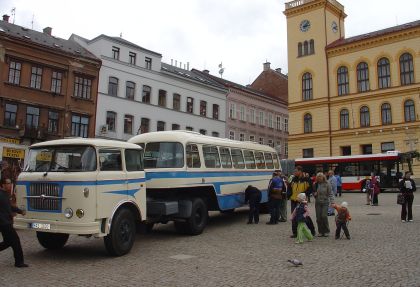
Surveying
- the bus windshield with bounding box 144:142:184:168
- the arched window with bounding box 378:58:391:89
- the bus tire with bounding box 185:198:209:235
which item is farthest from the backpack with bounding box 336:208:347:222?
the arched window with bounding box 378:58:391:89

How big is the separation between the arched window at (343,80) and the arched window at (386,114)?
181 inches

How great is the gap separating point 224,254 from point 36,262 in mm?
4197

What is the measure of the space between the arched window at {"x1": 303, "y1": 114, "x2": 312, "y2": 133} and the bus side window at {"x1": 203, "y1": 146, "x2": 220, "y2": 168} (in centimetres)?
3789

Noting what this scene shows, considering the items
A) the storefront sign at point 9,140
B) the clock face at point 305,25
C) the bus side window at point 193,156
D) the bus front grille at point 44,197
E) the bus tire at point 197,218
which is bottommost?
the bus tire at point 197,218

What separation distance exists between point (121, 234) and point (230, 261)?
8.62 feet

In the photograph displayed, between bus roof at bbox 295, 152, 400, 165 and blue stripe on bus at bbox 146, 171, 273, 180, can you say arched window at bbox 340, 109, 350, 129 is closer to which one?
bus roof at bbox 295, 152, 400, 165

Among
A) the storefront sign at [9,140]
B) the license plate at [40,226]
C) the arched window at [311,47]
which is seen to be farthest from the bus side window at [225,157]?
the arched window at [311,47]

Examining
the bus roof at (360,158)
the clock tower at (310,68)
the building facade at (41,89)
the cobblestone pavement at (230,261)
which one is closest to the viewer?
the cobblestone pavement at (230,261)

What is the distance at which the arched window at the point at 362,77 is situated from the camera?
4666cm

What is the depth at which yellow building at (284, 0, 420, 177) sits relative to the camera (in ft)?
143

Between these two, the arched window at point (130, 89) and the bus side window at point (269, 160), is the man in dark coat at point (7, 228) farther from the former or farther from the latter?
the arched window at point (130, 89)

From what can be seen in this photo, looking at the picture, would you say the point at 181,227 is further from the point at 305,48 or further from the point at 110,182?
the point at 305,48

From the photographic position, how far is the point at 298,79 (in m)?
51.5

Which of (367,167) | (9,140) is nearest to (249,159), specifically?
(367,167)
